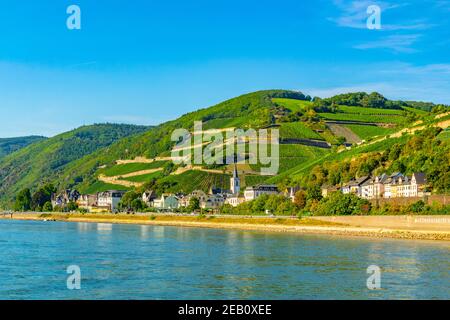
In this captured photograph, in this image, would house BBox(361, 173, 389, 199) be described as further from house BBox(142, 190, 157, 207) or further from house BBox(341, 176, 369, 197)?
house BBox(142, 190, 157, 207)

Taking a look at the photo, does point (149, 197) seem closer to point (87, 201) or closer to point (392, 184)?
point (87, 201)

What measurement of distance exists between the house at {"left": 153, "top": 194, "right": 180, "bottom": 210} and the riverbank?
1192 centimetres

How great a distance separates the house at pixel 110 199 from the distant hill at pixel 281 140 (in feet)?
20.6

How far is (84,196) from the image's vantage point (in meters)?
138

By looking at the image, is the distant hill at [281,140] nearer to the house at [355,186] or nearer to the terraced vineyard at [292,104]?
the terraced vineyard at [292,104]

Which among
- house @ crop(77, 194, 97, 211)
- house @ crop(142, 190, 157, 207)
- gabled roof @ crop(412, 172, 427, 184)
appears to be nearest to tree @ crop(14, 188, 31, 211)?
house @ crop(77, 194, 97, 211)

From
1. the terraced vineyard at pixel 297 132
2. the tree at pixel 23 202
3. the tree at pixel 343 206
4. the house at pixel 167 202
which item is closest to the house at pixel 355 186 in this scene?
the tree at pixel 343 206

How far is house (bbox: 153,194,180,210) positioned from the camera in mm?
106662

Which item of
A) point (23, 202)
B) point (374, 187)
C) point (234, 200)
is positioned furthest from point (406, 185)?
point (23, 202)

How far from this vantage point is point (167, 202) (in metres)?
109

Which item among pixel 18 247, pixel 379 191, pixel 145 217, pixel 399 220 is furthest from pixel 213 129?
pixel 18 247

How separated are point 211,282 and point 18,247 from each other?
20372 mm

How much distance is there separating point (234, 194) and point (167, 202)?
11595 millimetres
